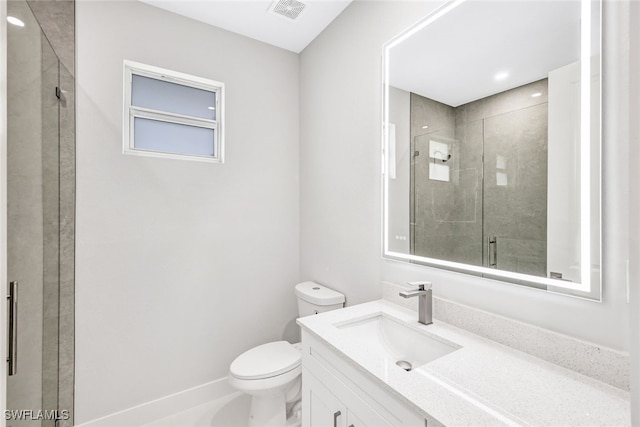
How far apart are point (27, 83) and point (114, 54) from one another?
0.78 metres

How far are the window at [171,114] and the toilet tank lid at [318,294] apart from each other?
112cm

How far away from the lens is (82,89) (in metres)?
1.66

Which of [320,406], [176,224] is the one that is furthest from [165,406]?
[320,406]

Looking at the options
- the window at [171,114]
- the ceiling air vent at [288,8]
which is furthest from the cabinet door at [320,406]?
the ceiling air vent at [288,8]

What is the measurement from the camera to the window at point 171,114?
1862 mm

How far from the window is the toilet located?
126 centimetres

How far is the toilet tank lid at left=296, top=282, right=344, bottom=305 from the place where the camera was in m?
1.84

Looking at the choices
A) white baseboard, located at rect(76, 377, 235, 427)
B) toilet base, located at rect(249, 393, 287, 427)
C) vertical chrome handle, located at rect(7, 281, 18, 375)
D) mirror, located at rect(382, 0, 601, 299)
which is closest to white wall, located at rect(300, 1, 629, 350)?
mirror, located at rect(382, 0, 601, 299)

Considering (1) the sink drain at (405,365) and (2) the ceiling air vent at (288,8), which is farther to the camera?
(2) the ceiling air vent at (288,8)

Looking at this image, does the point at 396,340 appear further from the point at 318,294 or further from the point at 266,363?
the point at 266,363

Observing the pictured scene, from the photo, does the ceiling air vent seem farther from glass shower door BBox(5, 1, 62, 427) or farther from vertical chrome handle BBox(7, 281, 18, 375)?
vertical chrome handle BBox(7, 281, 18, 375)

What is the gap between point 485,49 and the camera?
3.83 ft

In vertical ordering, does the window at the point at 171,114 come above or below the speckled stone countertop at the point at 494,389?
above

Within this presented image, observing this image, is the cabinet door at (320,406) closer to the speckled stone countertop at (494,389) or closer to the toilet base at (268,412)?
the speckled stone countertop at (494,389)
